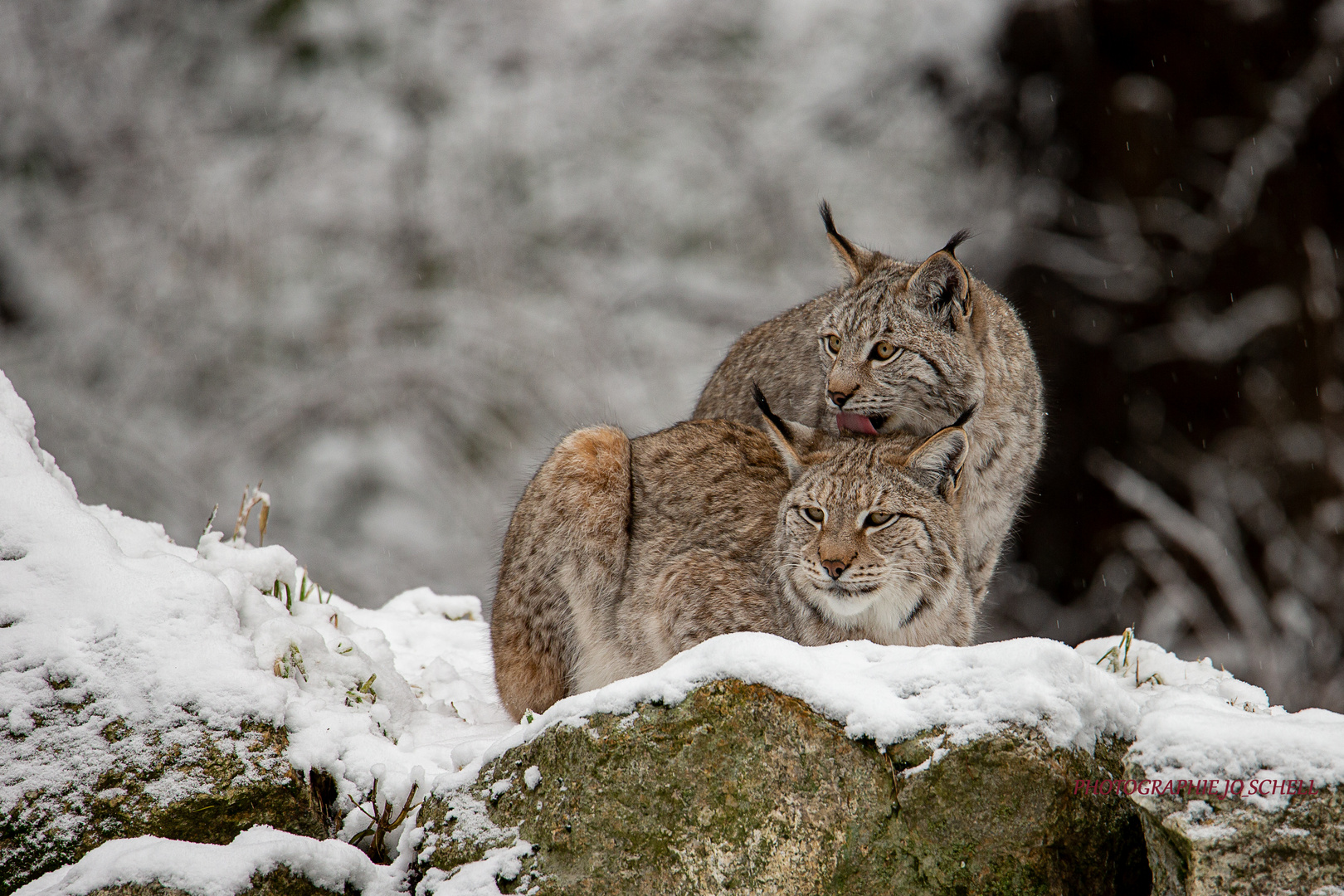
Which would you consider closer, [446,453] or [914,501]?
[914,501]

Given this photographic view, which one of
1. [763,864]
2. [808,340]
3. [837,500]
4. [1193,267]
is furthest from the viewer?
[1193,267]

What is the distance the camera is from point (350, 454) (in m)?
10.2

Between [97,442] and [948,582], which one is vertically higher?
[97,442]

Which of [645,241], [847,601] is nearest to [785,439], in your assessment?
[847,601]

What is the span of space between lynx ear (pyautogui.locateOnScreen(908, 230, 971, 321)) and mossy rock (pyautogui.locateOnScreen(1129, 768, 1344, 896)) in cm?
261

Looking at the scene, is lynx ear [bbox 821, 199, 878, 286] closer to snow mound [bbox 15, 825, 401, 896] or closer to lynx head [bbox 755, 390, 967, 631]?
lynx head [bbox 755, 390, 967, 631]

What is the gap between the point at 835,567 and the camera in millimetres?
3729

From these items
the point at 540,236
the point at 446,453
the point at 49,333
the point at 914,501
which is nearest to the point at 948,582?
the point at 914,501

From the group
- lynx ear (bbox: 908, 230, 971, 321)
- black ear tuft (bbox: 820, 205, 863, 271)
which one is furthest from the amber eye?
black ear tuft (bbox: 820, 205, 863, 271)

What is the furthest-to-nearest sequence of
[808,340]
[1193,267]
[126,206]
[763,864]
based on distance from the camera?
[126,206], [1193,267], [808,340], [763,864]

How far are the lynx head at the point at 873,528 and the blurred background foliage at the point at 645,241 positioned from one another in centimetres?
498

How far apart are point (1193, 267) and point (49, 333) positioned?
31.7 feet

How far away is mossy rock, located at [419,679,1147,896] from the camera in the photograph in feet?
8.04

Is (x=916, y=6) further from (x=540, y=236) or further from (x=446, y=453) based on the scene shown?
(x=446, y=453)
